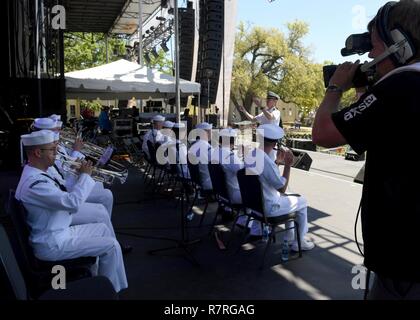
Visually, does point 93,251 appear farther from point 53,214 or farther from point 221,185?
point 221,185

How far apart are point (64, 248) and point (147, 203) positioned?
3.90 meters

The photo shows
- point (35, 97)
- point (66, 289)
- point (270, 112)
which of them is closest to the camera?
point (66, 289)

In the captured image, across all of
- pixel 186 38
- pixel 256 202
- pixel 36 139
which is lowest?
pixel 256 202

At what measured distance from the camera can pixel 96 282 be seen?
6.46ft

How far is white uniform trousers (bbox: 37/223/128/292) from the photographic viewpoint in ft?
9.50

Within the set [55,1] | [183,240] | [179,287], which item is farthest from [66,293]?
[55,1]

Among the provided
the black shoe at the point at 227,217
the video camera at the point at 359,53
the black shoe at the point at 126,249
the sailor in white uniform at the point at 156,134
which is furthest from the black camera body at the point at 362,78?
the sailor in white uniform at the point at 156,134

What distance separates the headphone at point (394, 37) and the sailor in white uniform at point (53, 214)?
7.56 feet

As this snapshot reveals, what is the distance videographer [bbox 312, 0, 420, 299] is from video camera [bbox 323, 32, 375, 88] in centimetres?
4

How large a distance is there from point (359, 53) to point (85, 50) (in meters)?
31.3

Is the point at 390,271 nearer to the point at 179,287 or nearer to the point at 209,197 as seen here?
the point at 179,287

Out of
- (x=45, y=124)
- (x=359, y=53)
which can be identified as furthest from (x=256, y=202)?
(x=45, y=124)

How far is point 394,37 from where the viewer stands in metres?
1.40

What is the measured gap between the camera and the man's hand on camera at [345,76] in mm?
1566
